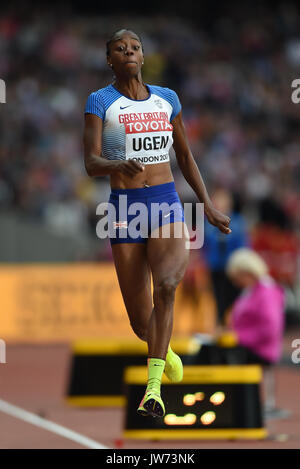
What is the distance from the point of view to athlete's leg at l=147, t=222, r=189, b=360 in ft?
20.3

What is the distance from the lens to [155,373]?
612cm

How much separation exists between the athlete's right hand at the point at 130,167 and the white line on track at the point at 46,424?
355 centimetres

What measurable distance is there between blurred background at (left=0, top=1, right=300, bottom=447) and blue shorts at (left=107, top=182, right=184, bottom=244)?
771 centimetres

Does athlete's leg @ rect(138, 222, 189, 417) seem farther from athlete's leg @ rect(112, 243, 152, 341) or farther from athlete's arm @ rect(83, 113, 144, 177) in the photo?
athlete's arm @ rect(83, 113, 144, 177)

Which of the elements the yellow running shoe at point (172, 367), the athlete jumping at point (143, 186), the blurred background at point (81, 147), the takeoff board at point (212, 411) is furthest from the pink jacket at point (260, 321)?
→ the athlete jumping at point (143, 186)

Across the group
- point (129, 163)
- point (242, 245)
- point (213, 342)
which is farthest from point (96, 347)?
point (129, 163)

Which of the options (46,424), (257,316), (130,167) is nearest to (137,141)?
(130,167)

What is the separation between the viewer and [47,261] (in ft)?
68.3

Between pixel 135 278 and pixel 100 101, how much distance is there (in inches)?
43.0

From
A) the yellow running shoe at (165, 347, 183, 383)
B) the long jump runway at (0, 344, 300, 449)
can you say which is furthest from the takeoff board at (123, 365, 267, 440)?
the yellow running shoe at (165, 347, 183, 383)

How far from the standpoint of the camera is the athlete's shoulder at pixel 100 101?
6.11m

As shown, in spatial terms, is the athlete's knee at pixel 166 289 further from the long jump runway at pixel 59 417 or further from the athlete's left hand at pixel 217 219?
the long jump runway at pixel 59 417

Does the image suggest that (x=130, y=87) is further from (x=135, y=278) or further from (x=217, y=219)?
(x=135, y=278)

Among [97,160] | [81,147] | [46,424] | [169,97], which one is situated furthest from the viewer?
[81,147]
